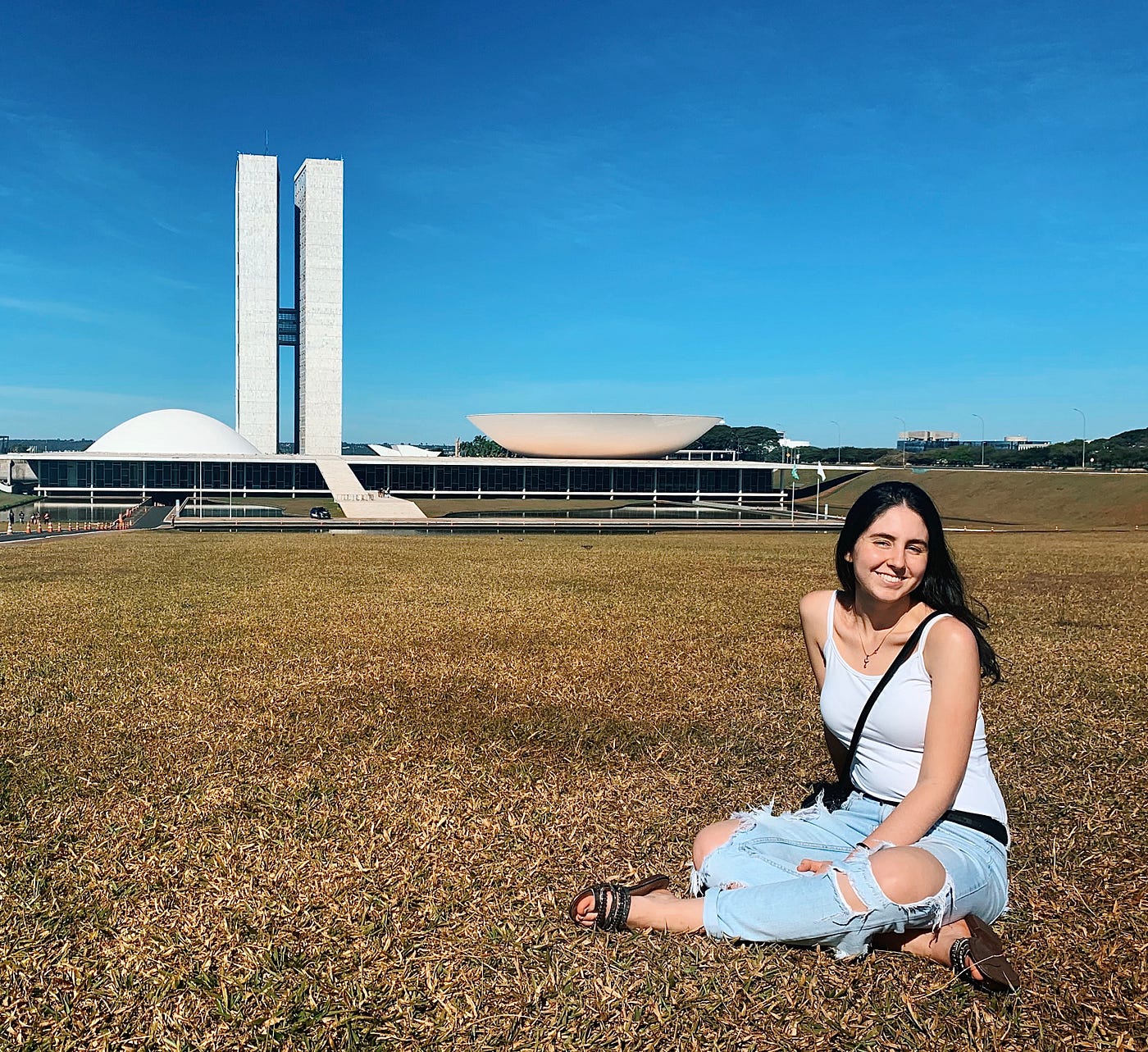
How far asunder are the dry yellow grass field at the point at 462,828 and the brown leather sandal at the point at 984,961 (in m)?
0.07

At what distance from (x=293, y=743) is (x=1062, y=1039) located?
3676 mm

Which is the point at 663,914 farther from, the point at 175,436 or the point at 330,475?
the point at 175,436

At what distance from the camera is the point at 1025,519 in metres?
41.4

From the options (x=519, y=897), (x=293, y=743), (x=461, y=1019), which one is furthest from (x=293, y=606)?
(x=461, y=1019)

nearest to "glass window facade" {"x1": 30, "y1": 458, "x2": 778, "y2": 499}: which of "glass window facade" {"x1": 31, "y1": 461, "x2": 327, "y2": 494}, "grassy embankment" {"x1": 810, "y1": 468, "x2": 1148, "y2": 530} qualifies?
"glass window facade" {"x1": 31, "y1": 461, "x2": 327, "y2": 494}

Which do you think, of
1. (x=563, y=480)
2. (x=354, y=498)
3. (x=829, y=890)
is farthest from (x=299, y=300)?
(x=829, y=890)

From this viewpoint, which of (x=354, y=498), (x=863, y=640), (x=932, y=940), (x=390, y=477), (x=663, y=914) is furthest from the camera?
(x=390, y=477)

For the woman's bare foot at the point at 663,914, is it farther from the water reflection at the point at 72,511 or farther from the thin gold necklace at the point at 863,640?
the water reflection at the point at 72,511

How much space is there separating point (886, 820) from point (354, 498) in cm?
4896

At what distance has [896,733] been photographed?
3.07m

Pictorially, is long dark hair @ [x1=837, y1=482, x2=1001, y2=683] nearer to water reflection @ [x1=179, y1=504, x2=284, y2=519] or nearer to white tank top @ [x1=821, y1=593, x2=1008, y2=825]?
white tank top @ [x1=821, y1=593, x2=1008, y2=825]

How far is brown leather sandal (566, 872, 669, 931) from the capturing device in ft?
9.64

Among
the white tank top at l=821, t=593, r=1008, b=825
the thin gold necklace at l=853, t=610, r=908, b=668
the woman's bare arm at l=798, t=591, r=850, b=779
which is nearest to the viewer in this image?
the white tank top at l=821, t=593, r=1008, b=825

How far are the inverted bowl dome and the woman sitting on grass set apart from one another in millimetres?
52001
